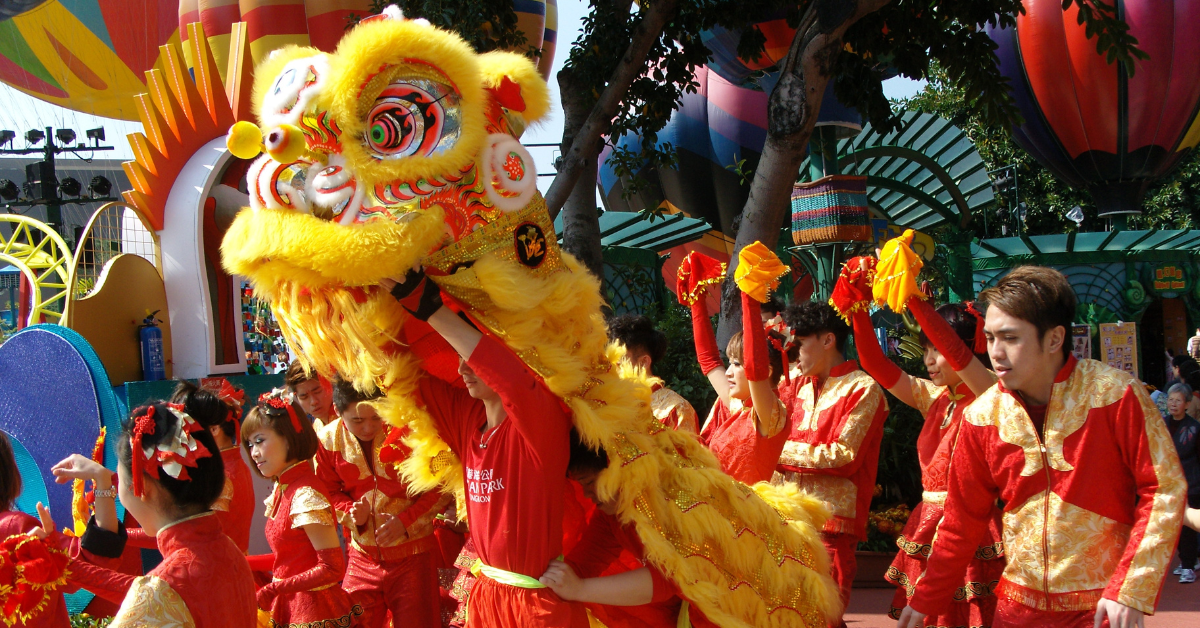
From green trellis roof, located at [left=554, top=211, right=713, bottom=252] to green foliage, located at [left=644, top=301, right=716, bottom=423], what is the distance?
277cm

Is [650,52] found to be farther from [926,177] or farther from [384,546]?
[926,177]

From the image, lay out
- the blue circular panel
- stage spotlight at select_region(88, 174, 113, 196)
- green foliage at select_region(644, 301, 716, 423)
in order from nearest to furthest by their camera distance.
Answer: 1. the blue circular panel
2. green foliage at select_region(644, 301, 716, 423)
3. stage spotlight at select_region(88, 174, 113, 196)

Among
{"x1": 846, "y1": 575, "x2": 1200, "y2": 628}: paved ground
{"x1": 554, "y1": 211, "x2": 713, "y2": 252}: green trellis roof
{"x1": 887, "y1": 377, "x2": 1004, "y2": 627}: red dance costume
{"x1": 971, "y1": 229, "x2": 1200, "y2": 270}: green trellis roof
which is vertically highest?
{"x1": 554, "y1": 211, "x2": 713, "y2": 252}: green trellis roof

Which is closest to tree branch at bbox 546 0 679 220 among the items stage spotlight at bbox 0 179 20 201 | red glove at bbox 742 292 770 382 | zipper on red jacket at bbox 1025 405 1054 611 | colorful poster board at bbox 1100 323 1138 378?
red glove at bbox 742 292 770 382

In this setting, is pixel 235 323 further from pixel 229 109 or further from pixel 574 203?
pixel 574 203

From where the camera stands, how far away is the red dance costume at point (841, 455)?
13.5ft

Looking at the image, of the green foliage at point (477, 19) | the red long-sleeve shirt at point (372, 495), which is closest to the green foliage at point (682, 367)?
the green foliage at point (477, 19)

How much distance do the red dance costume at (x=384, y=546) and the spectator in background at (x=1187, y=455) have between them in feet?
17.3

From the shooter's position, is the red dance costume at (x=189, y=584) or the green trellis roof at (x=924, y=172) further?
the green trellis roof at (x=924, y=172)

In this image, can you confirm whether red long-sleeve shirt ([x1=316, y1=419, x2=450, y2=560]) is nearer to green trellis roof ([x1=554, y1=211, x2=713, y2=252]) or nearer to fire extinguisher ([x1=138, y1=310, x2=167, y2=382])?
fire extinguisher ([x1=138, y1=310, x2=167, y2=382])

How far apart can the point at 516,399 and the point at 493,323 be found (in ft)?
0.72

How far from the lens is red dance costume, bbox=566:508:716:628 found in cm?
270

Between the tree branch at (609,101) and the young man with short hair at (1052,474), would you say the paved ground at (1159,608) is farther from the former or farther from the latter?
the tree branch at (609,101)

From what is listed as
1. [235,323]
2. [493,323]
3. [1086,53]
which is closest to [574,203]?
[235,323]
